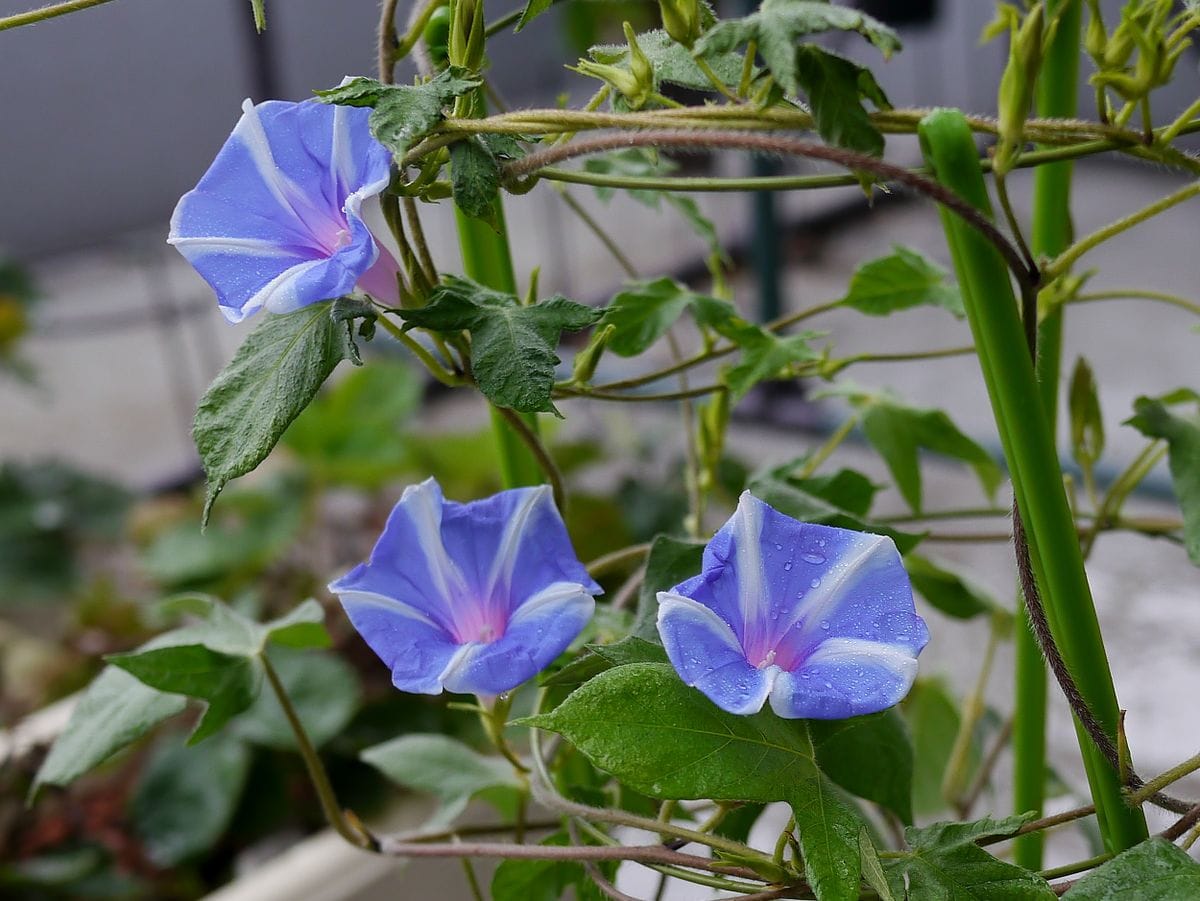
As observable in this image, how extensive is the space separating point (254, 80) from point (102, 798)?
90 cm

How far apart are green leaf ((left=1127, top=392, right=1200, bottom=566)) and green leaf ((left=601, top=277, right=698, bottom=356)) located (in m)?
0.15

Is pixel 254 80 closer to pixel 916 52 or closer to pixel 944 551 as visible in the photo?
pixel 944 551

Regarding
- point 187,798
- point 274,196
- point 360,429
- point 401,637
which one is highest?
point 274,196

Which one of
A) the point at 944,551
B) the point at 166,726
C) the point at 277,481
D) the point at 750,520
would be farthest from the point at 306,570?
the point at 750,520

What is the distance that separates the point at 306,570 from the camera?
1157 millimetres

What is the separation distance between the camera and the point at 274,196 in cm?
30

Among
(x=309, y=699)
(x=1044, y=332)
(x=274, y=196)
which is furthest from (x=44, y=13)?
(x=309, y=699)

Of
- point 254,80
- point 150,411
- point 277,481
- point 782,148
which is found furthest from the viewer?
point 150,411

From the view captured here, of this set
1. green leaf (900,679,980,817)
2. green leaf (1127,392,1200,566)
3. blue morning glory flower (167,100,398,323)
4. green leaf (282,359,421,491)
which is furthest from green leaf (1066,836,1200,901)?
green leaf (282,359,421,491)

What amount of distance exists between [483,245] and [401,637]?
0.14 m

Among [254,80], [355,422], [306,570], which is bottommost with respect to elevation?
[306,570]

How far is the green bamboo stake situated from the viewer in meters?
0.26

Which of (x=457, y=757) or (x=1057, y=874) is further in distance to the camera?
(x=457, y=757)

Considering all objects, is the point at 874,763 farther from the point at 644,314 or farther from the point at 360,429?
the point at 360,429
